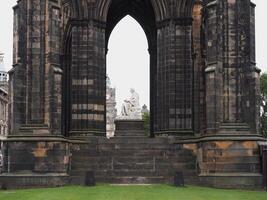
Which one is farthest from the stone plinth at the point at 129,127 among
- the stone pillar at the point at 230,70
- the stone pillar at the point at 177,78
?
the stone pillar at the point at 230,70

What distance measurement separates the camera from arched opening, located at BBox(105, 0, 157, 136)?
4216 cm

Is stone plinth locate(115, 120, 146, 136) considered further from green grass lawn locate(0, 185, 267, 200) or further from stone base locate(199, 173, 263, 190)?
green grass lawn locate(0, 185, 267, 200)

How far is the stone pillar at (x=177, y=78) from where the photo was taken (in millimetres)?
35938

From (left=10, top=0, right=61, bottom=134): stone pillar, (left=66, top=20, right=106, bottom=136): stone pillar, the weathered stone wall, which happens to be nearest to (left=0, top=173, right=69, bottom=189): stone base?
the weathered stone wall

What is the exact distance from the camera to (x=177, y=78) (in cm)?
3606

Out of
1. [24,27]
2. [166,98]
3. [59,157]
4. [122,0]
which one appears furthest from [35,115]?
[122,0]

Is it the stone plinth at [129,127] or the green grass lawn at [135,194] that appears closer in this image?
the green grass lawn at [135,194]

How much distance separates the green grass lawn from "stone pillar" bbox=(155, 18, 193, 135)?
336 inches

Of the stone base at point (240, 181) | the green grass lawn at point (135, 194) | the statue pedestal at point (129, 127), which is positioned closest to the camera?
the green grass lawn at point (135, 194)

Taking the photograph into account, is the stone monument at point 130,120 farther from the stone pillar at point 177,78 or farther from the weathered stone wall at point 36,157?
the weathered stone wall at point 36,157

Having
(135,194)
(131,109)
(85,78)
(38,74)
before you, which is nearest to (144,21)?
(131,109)

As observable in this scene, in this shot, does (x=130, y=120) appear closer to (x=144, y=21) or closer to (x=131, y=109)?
(x=131, y=109)

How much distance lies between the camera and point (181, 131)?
1407 inches

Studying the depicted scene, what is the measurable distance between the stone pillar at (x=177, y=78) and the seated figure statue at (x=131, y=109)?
10.3 feet
